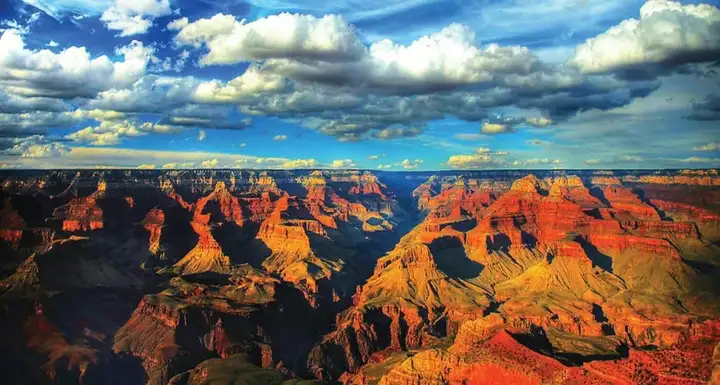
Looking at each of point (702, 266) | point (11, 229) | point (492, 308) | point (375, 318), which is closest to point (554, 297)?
point (492, 308)

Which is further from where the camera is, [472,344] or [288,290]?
[288,290]

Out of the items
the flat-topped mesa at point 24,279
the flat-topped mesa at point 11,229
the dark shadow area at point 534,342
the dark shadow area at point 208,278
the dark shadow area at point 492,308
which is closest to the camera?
the dark shadow area at point 534,342

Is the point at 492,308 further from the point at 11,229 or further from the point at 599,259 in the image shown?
the point at 11,229

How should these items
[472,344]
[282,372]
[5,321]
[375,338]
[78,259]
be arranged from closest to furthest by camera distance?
[472,344], [282,372], [5,321], [375,338], [78,259]

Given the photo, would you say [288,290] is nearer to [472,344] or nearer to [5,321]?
[5,321]

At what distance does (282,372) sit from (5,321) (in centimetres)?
6859

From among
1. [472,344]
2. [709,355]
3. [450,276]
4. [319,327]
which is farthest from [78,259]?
[709,355]

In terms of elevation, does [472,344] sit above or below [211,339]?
above

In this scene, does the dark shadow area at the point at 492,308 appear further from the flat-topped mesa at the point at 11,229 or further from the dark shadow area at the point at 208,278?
the flat-topped mesa at the point at 11,229

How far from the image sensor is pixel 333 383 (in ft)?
365

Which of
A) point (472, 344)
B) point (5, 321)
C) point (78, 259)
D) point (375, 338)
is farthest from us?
point (78, 259)

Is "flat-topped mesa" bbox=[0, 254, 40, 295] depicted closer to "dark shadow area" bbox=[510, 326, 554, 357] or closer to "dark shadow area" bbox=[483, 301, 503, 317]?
"dark shadow area" bbox=[483, 301, 503, 317]

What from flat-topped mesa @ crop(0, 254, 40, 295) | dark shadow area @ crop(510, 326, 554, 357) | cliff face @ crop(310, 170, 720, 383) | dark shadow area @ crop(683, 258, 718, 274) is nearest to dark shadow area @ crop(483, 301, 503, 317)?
cliff face @ crop(310, 170, 720, 383)

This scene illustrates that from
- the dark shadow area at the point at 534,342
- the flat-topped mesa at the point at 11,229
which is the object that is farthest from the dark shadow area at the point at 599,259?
the flat-topped mesa at the point at 11,229
